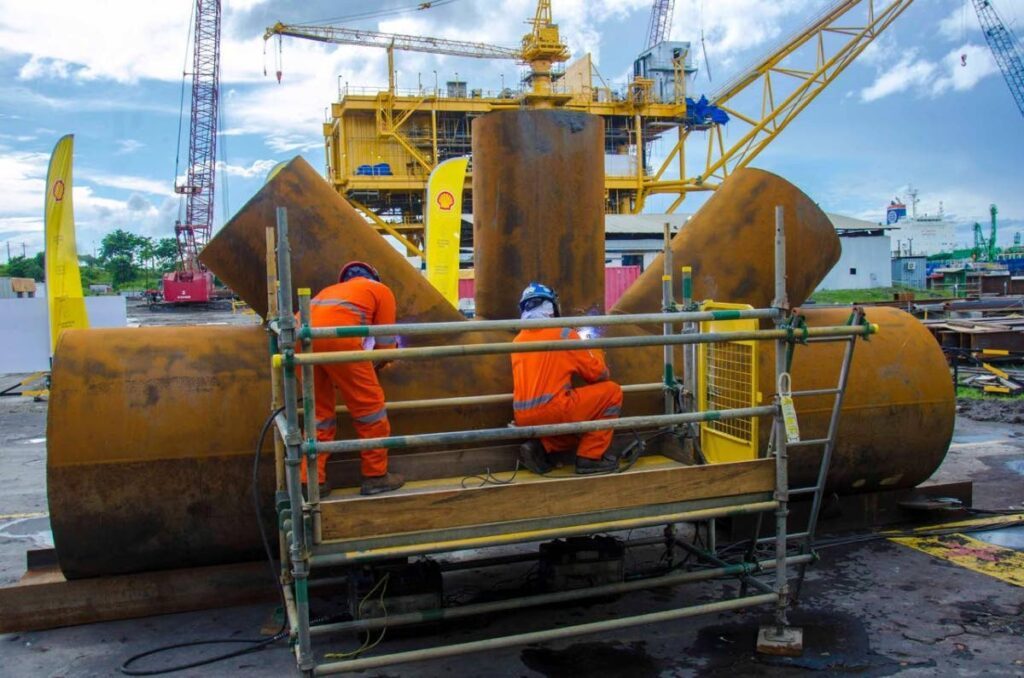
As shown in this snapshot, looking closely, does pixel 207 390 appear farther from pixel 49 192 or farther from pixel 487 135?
pixel 49 192

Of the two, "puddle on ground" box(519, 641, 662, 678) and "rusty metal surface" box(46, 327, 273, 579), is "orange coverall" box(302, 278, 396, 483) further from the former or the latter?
"puddle on ground" box(519, 641, 662, 678)

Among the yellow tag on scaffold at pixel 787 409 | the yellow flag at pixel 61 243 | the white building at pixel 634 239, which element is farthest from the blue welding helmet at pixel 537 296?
the white building at pixel 634 239

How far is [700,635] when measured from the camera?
480cm

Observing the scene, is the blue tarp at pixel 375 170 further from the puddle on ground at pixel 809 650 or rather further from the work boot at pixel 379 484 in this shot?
the puddle on ground at pixel 809 650

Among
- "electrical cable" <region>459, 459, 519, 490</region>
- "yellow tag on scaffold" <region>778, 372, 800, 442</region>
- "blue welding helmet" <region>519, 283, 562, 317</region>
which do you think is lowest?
"electrical cable" <region>459, 459, 519, 490</region>

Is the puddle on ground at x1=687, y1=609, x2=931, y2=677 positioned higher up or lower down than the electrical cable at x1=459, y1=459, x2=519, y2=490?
lower down

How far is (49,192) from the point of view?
43.9ft

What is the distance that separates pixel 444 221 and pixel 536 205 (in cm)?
952

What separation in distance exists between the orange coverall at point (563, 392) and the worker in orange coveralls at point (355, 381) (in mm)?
820

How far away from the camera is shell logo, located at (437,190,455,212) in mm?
15148

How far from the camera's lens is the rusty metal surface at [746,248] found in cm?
644

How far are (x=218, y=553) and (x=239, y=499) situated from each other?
403mm

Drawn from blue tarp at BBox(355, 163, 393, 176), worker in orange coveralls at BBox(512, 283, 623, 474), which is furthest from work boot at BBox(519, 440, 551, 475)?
blue tarp at BBox(355, 163, 393, 176)

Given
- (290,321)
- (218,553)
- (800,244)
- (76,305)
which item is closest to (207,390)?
(218,553)
